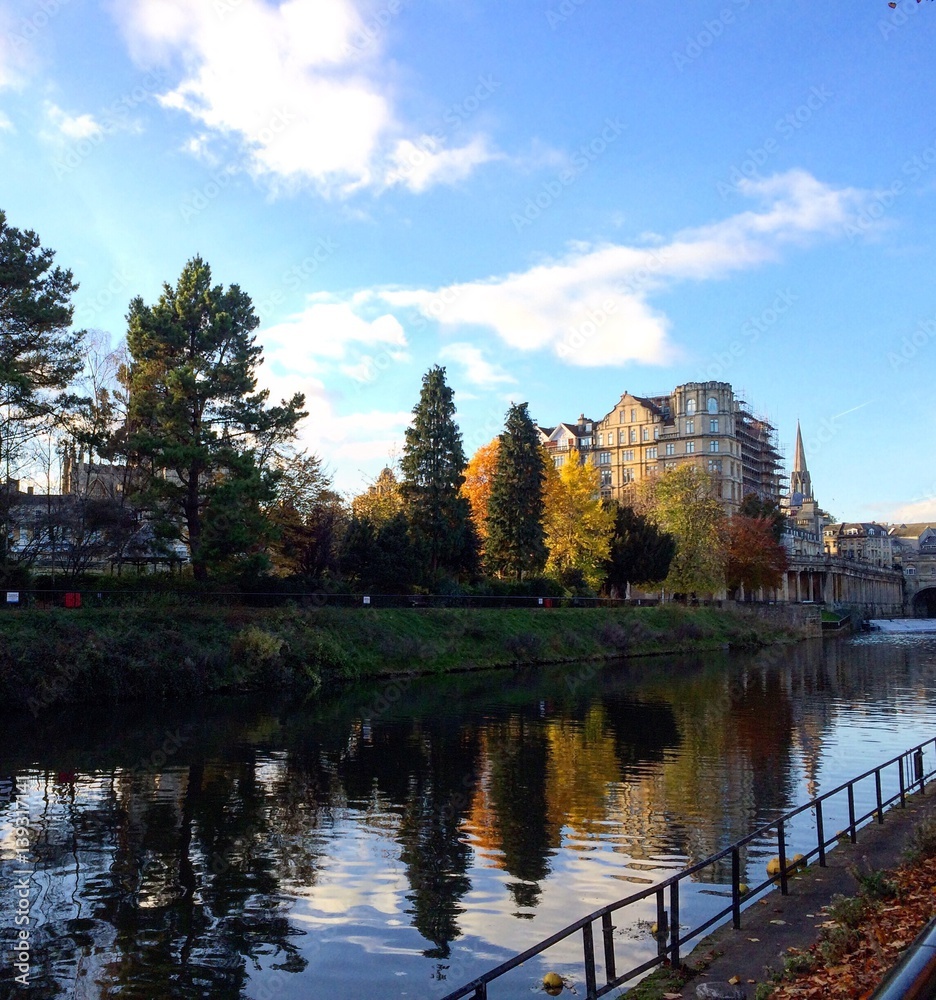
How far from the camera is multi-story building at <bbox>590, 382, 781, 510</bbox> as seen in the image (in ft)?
425

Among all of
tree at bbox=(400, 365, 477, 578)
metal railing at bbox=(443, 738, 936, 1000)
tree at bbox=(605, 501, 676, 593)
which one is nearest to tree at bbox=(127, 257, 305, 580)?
tree at bbox=(400, 365, 477, 578)

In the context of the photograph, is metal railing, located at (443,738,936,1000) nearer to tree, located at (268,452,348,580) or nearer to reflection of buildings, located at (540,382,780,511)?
tree, located at (268,452,348,580)

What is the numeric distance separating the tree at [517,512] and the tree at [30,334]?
38401 millimetres

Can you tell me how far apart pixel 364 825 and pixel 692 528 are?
7437 centimetres

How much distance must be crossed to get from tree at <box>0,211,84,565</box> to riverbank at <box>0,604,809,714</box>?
6.47 m

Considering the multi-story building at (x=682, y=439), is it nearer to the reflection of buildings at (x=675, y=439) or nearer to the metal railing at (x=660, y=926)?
the reflection of buildings at (x=675, y=439)

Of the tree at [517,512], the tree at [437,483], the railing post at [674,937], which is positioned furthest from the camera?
the tree at [517,512]

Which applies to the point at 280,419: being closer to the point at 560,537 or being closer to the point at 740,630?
the point at 560,537

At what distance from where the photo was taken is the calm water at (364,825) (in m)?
11.5

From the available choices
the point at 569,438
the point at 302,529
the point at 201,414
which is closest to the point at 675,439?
the point at 569,438

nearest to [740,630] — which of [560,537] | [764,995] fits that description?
[560,537]

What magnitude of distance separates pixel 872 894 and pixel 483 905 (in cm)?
546

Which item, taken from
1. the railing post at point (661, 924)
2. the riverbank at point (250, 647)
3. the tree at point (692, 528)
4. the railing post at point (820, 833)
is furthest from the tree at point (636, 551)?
the railing post at point (661, 924)

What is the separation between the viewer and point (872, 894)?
10.3 meters
